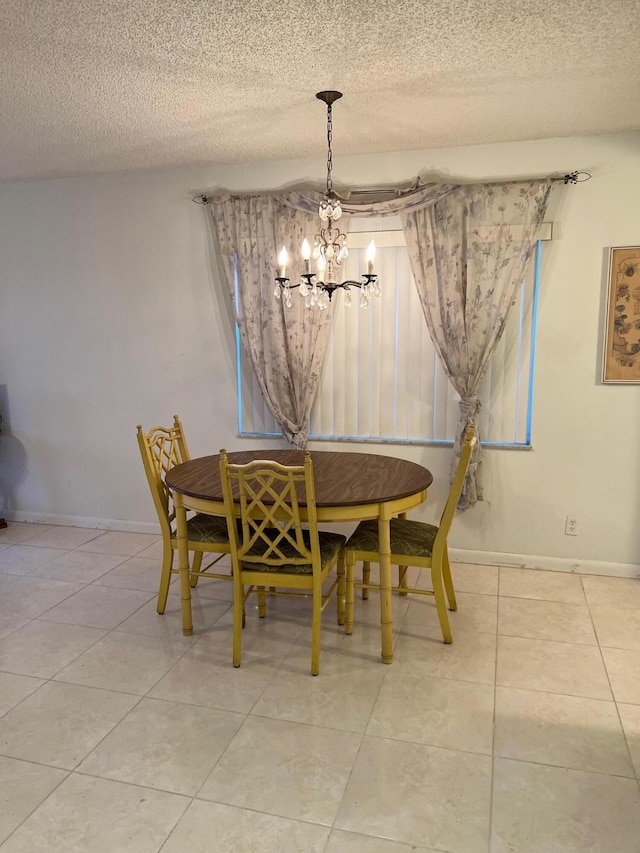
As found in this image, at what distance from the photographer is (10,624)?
9.71ft

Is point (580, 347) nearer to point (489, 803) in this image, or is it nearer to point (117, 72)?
point (489, 803)

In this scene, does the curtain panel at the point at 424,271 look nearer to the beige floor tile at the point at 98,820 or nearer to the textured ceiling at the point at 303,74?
the textured ceiling at the point at 303,74

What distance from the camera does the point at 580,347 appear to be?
339 cm

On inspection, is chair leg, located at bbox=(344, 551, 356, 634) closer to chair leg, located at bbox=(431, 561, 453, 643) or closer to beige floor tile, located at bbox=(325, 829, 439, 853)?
chair leg, located at bbox=(431, 561, 453, 643)

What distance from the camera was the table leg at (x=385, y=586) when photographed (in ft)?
8.42

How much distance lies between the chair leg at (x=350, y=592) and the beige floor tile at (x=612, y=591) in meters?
1.29

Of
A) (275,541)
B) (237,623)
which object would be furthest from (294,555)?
(237,623)

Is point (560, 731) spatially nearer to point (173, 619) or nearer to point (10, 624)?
point (173, 619)

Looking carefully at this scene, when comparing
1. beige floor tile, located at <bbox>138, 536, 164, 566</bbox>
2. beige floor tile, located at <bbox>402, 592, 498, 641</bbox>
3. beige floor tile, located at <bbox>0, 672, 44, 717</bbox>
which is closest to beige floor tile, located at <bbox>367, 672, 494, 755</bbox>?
beige floor tile, located at <bbox>402, 592, 498, 641</bbox>

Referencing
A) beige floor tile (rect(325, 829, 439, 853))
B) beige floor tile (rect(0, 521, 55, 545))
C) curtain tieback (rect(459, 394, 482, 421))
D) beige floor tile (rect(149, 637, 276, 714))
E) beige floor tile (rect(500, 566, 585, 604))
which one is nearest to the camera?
beige floor tile (rect(325, 829, 439, 853))

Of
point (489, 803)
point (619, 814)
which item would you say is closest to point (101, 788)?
point (489, 803)

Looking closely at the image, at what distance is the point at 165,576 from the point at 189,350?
1.62m

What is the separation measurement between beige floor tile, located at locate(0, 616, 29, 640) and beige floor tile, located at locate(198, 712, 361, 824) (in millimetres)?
1379

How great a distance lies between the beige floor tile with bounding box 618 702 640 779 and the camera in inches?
78.9
